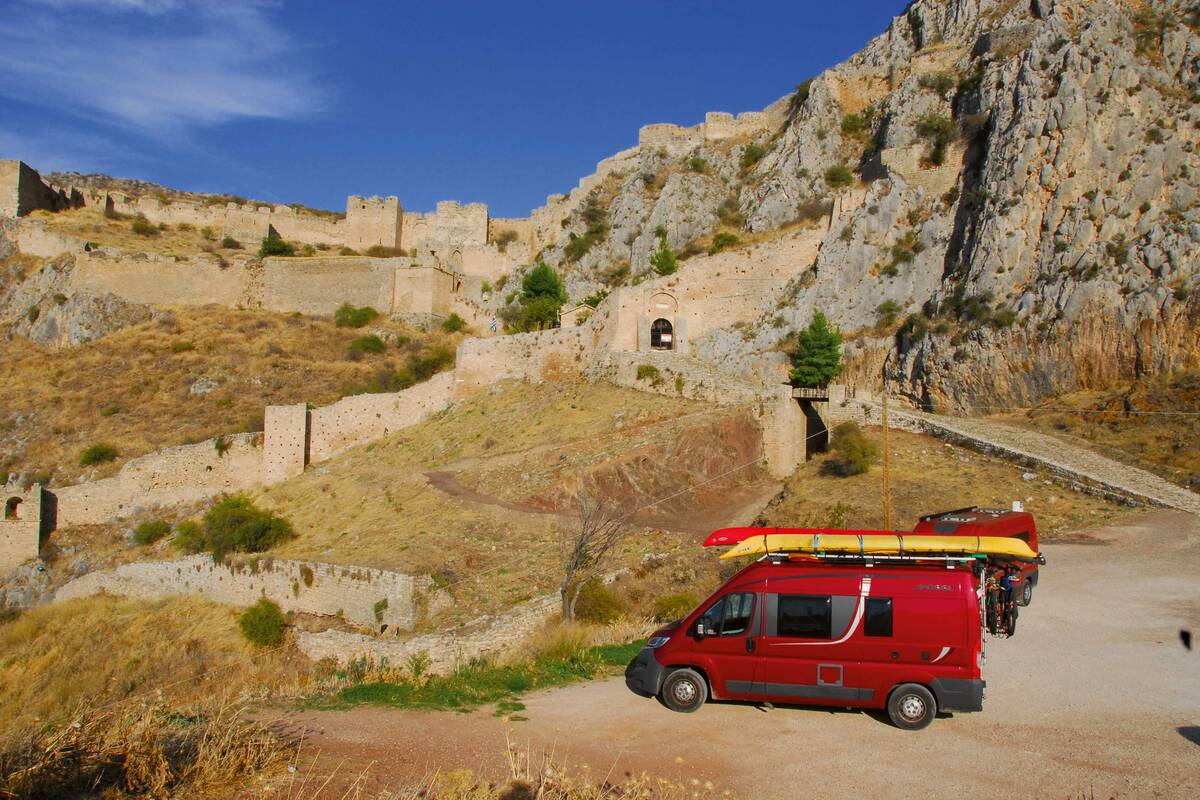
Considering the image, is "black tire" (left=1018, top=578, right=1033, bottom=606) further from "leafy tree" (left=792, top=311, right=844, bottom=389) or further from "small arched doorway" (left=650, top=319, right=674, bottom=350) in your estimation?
"small arched doorway" (left=650, top=319, right=674, bottom=350)

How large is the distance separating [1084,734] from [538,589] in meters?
11.5

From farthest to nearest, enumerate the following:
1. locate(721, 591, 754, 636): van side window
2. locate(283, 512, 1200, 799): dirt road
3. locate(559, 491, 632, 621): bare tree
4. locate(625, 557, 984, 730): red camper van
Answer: locate(559, 491, 632, 621): bare tree < locate(721, 591, 754, 636): van side window < locate(625, 557, 984, 730): red camper van < locate(283, 512, 1200, 799): dirt road

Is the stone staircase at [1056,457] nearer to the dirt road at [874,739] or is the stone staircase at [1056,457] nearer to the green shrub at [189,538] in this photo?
the dirt road at [874,739]

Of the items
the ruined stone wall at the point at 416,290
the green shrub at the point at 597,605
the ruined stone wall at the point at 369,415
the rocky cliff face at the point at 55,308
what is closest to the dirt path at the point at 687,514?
the green shrub at the point at 597,605

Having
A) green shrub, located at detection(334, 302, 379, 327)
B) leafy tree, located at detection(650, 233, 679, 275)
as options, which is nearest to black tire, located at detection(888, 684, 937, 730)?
leafy tree, located at detection(650, 233, 679, 275)

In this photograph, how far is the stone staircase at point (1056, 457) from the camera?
63.0ft

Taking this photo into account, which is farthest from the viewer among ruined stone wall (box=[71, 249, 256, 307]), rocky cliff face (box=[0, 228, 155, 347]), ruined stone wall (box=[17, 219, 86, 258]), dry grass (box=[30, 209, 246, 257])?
dry grass (box=[30, 209, 246, 257])

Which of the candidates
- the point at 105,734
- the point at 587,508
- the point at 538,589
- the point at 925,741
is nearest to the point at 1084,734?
the point at 925,741

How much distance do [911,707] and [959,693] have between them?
43cm

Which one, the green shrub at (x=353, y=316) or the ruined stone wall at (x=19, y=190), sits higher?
the ruined stone wall at (x=19, y=190)

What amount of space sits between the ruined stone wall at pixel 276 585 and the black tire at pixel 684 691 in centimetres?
1026

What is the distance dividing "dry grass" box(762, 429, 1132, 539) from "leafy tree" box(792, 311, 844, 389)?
306 inches

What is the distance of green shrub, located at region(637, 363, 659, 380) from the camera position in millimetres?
28703

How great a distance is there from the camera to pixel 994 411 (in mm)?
28078
